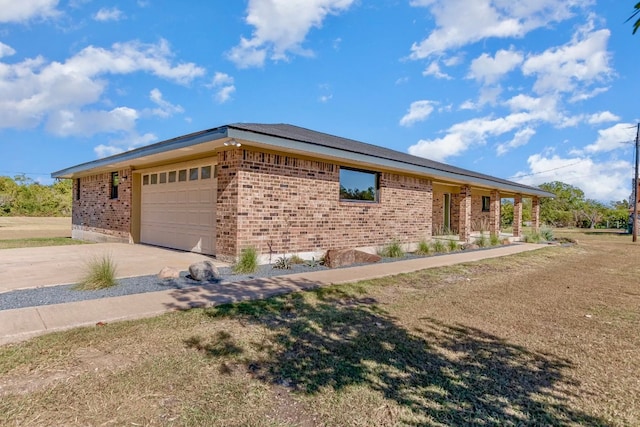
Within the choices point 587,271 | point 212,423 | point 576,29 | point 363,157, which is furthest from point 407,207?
point 212,423

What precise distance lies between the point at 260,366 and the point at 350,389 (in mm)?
880

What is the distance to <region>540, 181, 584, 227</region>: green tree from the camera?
37844 millimetres

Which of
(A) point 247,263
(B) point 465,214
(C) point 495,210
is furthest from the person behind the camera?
(C) point 495,210

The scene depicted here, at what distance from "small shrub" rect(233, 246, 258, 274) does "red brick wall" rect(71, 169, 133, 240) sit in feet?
24.5

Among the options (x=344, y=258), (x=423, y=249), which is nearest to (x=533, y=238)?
(x=423, y=249)

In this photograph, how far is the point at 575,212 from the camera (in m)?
37.8

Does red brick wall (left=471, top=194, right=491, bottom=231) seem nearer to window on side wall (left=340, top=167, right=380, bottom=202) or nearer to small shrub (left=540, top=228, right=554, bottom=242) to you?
small shrub (left=540, top=228, right=554, bottom=242)

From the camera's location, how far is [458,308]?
5.25 m

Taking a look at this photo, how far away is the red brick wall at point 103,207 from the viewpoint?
1303 centimetres

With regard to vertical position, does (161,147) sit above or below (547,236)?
above

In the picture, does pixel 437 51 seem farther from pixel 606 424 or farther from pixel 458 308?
pixel 606 424

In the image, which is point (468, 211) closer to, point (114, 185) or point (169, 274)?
point (169, 274)

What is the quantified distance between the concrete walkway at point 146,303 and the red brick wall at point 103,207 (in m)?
8.77

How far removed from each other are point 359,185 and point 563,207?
127 feet
